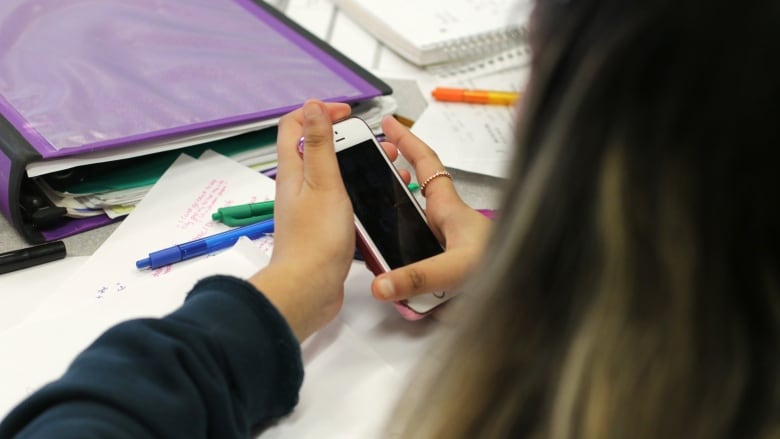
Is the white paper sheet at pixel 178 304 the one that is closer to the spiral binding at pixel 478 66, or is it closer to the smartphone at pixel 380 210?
the smartphone at pixel 380 210

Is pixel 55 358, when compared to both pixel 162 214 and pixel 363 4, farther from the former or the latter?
pixel 363 4

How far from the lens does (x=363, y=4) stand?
0.98m

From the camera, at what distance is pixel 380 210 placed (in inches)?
23.2

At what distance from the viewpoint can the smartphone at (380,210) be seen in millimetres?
565

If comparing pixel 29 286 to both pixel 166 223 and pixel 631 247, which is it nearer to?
pixel 166 223

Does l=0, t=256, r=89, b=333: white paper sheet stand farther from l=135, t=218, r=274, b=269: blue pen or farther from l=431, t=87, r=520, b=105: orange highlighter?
l=431, t=87, r=520, b=105: orange highlighter

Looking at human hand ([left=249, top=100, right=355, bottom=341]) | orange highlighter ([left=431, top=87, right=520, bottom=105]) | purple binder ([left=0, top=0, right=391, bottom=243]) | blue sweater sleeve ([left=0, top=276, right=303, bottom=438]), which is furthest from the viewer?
orange highlighter ([left=431, top=87, right=520, bottom=105])

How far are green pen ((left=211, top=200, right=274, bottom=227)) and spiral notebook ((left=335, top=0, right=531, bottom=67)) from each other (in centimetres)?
34

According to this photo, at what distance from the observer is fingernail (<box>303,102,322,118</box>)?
586 mm

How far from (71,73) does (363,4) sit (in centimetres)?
39

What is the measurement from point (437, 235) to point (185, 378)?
9.7 inches

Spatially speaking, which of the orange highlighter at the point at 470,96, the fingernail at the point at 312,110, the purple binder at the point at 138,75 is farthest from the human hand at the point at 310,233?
the orange highlighter at the point at 470,96

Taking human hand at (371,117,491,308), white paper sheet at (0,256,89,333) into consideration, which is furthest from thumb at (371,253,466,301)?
white paper sheet at (0,256,89,333)

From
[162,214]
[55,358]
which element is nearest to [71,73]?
[162,214]
